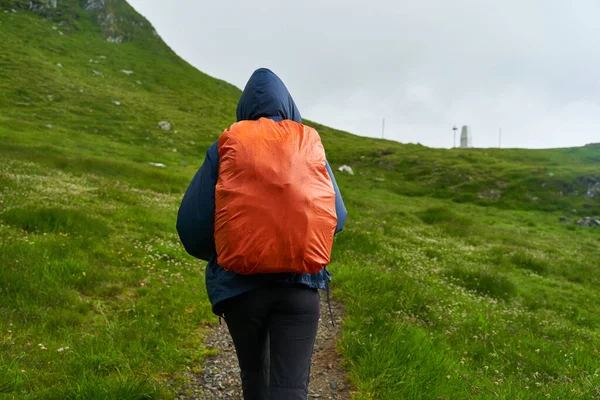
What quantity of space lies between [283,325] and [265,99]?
1846mm

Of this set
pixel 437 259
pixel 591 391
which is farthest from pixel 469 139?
pixel 591 391

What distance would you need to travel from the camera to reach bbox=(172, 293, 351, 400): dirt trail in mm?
5586

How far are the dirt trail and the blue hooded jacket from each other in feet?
9.08

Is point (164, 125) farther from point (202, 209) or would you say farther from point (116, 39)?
point (202, 209)

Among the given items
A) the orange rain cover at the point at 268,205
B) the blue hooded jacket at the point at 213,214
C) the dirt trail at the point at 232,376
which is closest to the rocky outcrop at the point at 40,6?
the dirt trail at the point at 232,376

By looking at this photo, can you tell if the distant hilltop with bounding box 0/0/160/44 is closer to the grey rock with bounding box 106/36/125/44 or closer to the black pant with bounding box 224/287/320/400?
the grey rock with bounding box 106/36/125/44

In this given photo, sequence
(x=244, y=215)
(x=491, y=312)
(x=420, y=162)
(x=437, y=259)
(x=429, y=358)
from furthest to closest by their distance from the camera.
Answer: (x=420, y=162), (x=437, y=259), (x=491, y=312), (x=429, y=358), (x=244, y=215)

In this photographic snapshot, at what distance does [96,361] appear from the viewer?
17.9ft

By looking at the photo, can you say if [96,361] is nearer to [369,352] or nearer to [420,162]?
[369,352]

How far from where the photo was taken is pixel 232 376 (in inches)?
241

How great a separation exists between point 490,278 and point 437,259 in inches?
107

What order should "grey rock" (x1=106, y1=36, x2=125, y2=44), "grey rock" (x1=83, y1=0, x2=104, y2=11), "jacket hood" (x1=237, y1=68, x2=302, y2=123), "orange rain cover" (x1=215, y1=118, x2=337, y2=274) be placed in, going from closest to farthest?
"orange rain cover" (x1=215, y1=118, x2=337, y2=274)
"jacket hood" (x1=237, y1=68, x2=302, y2=123)
"grey rock" (x1=106, y1=36, x2=125, y2=44)
"grey rock" (x1=83, y1=0, x2=104, y2=11)

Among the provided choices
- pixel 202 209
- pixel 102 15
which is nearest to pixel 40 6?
pixel 102 15

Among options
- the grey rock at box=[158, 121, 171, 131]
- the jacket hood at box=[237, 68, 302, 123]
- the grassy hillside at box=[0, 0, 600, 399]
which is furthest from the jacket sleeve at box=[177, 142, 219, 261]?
the grey rock at box=[158, 121, 171, 131]
